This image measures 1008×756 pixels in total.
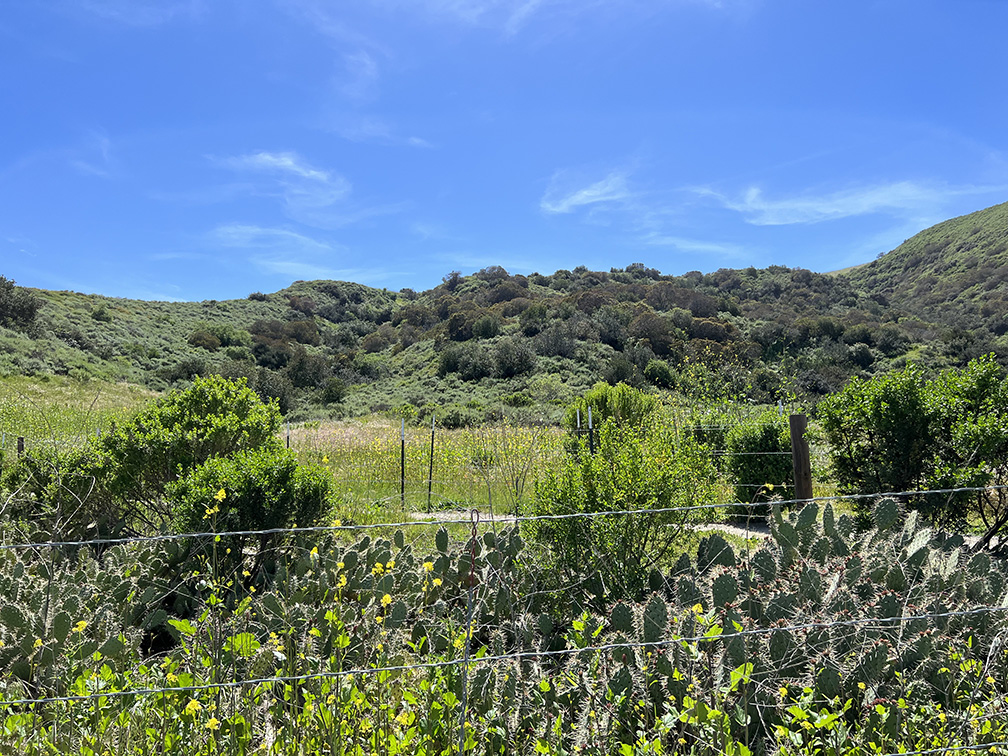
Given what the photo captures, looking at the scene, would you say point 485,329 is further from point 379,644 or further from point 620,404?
point 379,644

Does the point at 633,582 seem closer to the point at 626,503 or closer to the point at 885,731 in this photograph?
the point at 626,503

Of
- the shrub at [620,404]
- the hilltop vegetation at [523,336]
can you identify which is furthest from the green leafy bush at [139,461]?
the hilltop vegetation at [523,336]

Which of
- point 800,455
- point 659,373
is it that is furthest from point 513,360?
point 800,455

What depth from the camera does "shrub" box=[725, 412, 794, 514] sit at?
8336 millimetres

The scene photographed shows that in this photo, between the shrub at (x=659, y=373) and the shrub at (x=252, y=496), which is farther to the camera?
the shrub at (x=659, y=373)

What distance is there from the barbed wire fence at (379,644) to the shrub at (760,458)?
510 cm

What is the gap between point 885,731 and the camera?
241 centimetres

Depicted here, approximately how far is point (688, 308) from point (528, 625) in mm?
36889

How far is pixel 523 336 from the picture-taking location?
3331 centimetres

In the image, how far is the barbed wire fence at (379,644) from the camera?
2.40 m

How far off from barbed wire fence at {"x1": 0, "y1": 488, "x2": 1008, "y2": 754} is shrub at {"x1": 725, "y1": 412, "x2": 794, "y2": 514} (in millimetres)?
5096

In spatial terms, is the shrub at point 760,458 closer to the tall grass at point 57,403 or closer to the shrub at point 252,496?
the shrub at point 252,496

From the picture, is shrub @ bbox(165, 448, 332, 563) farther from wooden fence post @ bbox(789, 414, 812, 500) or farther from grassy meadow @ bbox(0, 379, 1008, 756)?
wooden fence post @ bbox(789, 414, 812, 500)

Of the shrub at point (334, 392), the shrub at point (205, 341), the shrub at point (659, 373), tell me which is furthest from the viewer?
the shrub at point (205, 341)
